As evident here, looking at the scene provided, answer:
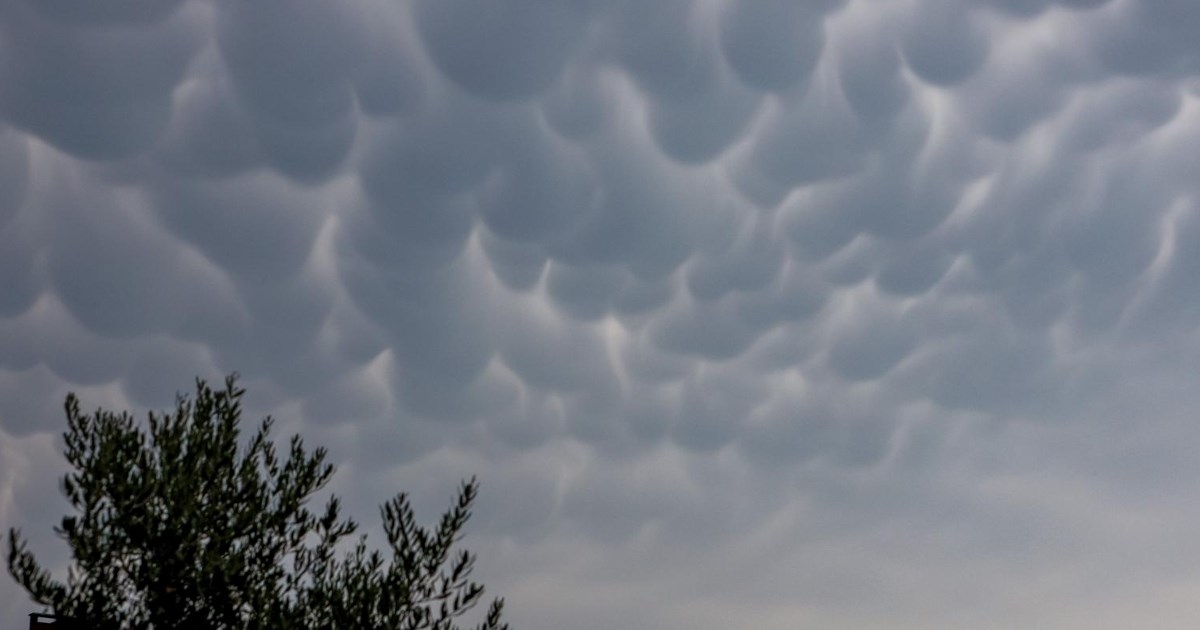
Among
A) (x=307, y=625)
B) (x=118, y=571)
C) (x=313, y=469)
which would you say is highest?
(x=313, y=469)

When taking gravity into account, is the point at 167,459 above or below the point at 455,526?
above

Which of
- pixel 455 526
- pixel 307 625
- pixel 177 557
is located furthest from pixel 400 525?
pixel 177 557

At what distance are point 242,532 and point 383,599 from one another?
3.92 m

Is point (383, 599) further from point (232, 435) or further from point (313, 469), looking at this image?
point (232, 435)

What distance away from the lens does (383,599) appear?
23281 millimetres

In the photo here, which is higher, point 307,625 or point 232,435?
point 232,435

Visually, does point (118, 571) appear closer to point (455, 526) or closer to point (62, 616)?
point (62, 616)

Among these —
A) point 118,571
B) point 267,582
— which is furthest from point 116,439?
point 267,582

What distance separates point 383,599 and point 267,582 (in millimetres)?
2792

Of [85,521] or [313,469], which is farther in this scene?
[313,469]

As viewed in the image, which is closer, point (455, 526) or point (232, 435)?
point (455, 526)

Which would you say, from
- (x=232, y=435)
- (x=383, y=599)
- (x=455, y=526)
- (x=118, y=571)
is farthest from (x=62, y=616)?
(x=455, y=526)

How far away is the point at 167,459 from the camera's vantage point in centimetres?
2456

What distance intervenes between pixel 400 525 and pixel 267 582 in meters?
3.23
